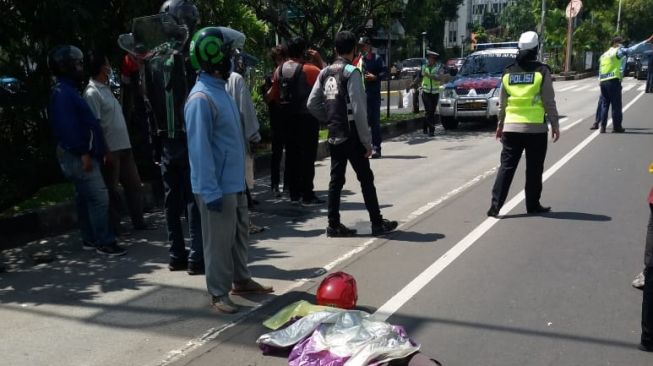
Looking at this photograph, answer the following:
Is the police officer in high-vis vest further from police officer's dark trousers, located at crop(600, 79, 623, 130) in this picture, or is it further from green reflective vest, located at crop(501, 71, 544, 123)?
police officer's dark trousers, located at crop(600, 79, 623, 130)

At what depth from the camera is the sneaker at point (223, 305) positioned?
16.1ft

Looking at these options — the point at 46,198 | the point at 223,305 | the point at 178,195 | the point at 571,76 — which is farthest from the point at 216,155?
the point at 571,76

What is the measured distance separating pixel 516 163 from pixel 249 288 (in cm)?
369

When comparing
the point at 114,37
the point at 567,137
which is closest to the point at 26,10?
the point at 114,37

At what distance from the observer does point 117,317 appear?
193 inches

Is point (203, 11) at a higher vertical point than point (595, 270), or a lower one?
higher

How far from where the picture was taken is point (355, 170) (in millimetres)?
6953

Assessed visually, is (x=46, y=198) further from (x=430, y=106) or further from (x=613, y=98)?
(x=613, y=98)

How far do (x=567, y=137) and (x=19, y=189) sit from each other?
34.1ft

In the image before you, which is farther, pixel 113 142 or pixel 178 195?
pixel 113 142

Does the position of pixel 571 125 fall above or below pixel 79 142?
below

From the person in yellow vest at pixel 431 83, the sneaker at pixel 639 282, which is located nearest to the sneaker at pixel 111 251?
the sneaker at pixel 639 282

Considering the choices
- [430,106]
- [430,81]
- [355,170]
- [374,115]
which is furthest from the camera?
[430,106]

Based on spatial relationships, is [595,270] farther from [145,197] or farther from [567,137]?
[567,137]
